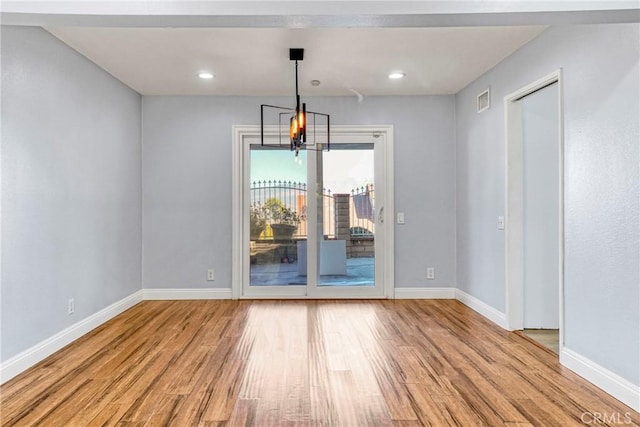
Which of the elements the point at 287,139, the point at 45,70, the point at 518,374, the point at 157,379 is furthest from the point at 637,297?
the point at 45,70

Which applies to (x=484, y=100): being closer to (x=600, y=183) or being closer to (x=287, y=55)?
(x=600, y=183)

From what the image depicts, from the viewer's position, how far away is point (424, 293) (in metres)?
5.02

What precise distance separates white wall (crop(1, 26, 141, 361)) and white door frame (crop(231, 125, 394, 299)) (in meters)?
1.22

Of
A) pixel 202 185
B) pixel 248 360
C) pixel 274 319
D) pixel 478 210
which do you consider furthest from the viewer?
pixel 202 185

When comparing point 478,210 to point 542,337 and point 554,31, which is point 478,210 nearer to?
point 542,337

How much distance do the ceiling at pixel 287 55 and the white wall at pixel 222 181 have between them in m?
0.28

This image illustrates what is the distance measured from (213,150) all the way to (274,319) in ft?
7.32

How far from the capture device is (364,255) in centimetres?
511

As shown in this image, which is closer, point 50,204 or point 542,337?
point 50,204

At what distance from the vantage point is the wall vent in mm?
4109

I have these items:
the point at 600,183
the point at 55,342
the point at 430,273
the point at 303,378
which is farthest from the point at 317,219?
the point at 600,183

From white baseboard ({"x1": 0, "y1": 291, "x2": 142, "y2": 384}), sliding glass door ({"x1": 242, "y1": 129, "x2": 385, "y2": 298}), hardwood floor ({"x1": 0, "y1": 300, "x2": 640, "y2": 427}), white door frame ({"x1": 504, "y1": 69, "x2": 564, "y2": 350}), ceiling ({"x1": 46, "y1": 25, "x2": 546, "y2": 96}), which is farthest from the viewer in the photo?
sliding glass door ({"x1": 242, "y1": 129, "x2": 385, "y2": 298})

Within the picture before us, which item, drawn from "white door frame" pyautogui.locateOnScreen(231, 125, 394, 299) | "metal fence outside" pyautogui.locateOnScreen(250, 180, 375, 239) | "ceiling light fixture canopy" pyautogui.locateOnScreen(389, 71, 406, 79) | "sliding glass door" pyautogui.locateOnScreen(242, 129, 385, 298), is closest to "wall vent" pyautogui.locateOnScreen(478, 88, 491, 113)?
"ceiling light fixture canopy" pyautogui.locateOnScreen(389, 71, 406, 79)

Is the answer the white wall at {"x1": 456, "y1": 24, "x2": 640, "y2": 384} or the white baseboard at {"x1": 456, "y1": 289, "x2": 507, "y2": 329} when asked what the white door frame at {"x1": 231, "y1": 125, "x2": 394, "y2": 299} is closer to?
the white baseboard at {"x1": 456, "y1": 289, "x2": 507, "y2": 329}
